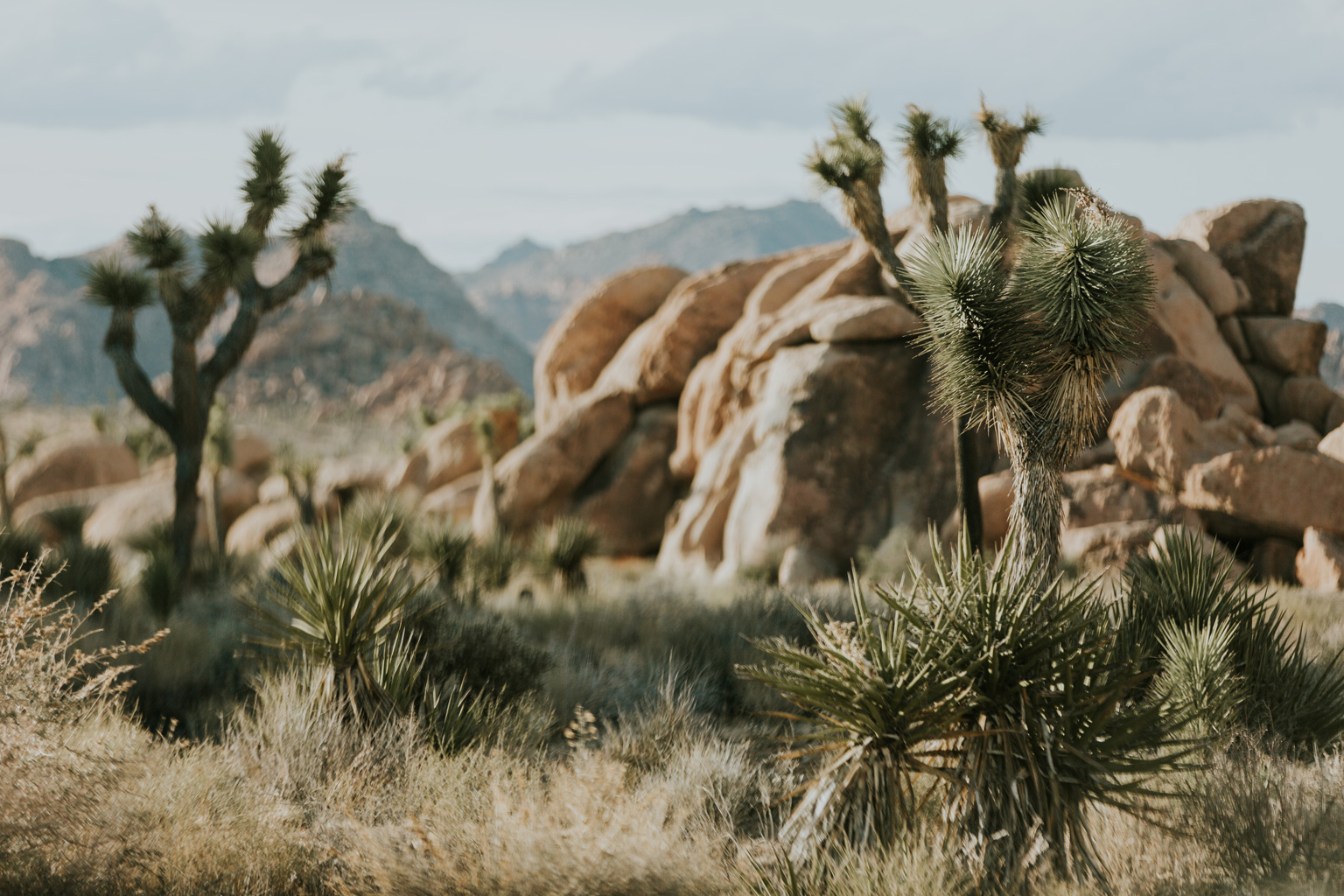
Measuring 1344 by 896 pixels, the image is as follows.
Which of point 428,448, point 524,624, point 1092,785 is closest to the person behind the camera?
point 1092,785

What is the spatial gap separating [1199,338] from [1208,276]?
1.70 meters

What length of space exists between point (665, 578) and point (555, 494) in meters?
6.10

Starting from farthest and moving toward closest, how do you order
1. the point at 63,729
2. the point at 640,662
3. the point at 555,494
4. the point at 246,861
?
the point at 555,494 < the point at 640,662 < the point at 63,729 < the point at 246,861

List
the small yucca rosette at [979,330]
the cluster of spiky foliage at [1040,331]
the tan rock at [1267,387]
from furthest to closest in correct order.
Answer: the tan rock at [1267,387]
the small yucca rosette at [979,330]
the cluster of spiky foliage at [1040,331]

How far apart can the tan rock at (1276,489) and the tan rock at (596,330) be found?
46.4 feet

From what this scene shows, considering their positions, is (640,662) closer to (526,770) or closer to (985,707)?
(526,770)

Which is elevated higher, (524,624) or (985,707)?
(985,707)

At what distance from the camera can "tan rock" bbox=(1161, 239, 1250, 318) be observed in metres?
17.0

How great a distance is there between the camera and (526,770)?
6.72m

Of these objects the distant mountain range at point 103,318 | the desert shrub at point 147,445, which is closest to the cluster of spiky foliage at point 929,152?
the desert shrub at point 147,445

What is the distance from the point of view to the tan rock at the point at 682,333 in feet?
70.7

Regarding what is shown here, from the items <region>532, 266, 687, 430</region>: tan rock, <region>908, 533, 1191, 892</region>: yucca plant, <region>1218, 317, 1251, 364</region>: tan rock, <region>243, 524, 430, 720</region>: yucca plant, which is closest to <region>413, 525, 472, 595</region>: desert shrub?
<region>243, 524, 430, 720</region>: yucca plant

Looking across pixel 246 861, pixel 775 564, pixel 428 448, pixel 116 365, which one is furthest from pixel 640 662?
pixel 428 448

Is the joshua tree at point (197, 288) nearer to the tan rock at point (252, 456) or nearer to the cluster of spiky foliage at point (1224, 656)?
the cluster of spiky foliage at point (1224, 656)
